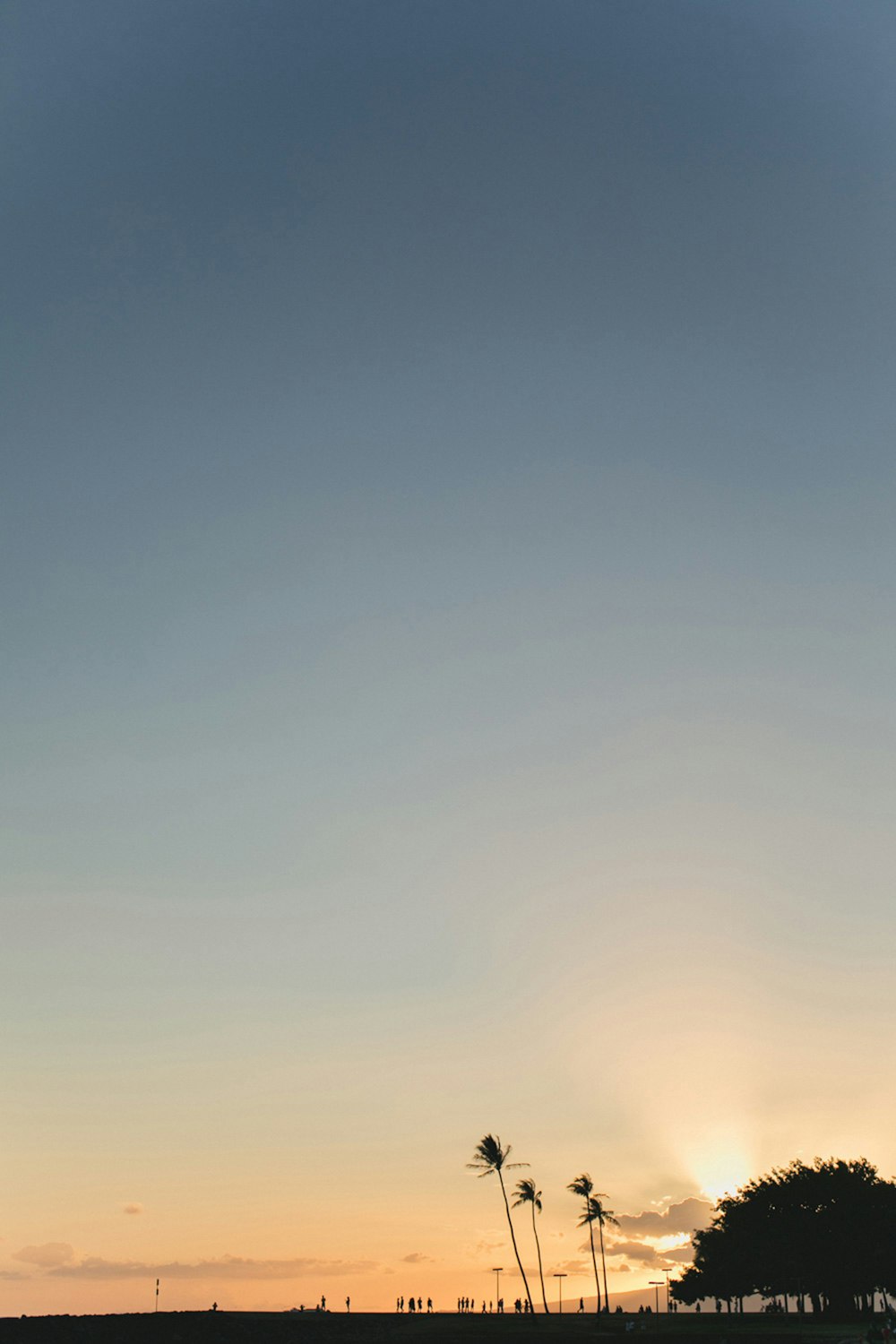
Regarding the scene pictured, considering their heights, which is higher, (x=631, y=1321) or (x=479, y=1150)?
(x=479, y=1150)

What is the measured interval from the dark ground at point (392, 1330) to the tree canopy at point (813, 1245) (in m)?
3.18

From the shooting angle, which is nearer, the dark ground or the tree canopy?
the dark ground

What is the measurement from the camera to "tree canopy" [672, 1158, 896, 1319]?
110 meters

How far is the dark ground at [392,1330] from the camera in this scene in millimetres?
95375

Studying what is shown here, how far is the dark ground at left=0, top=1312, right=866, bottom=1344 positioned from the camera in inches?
3755

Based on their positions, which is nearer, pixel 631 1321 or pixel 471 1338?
pixel 471 1338

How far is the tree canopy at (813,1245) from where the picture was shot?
110500 mm

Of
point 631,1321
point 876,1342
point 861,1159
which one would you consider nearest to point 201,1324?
point 631,1321

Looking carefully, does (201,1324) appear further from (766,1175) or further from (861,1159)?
(861,1159)

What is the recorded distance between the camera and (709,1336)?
308 ft

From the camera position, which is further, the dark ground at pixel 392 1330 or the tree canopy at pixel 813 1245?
the tree canopy at pixel 813 1245

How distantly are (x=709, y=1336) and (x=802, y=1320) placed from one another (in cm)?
1975

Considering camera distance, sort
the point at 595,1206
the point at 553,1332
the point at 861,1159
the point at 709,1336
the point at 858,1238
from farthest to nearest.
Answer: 1. the point at 595,1206
2. the point at 861,1159
3. the point at 858,1238
4. the point at 553,1332
5. the point at 709,1336

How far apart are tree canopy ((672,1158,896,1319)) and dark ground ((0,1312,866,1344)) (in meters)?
3.18
